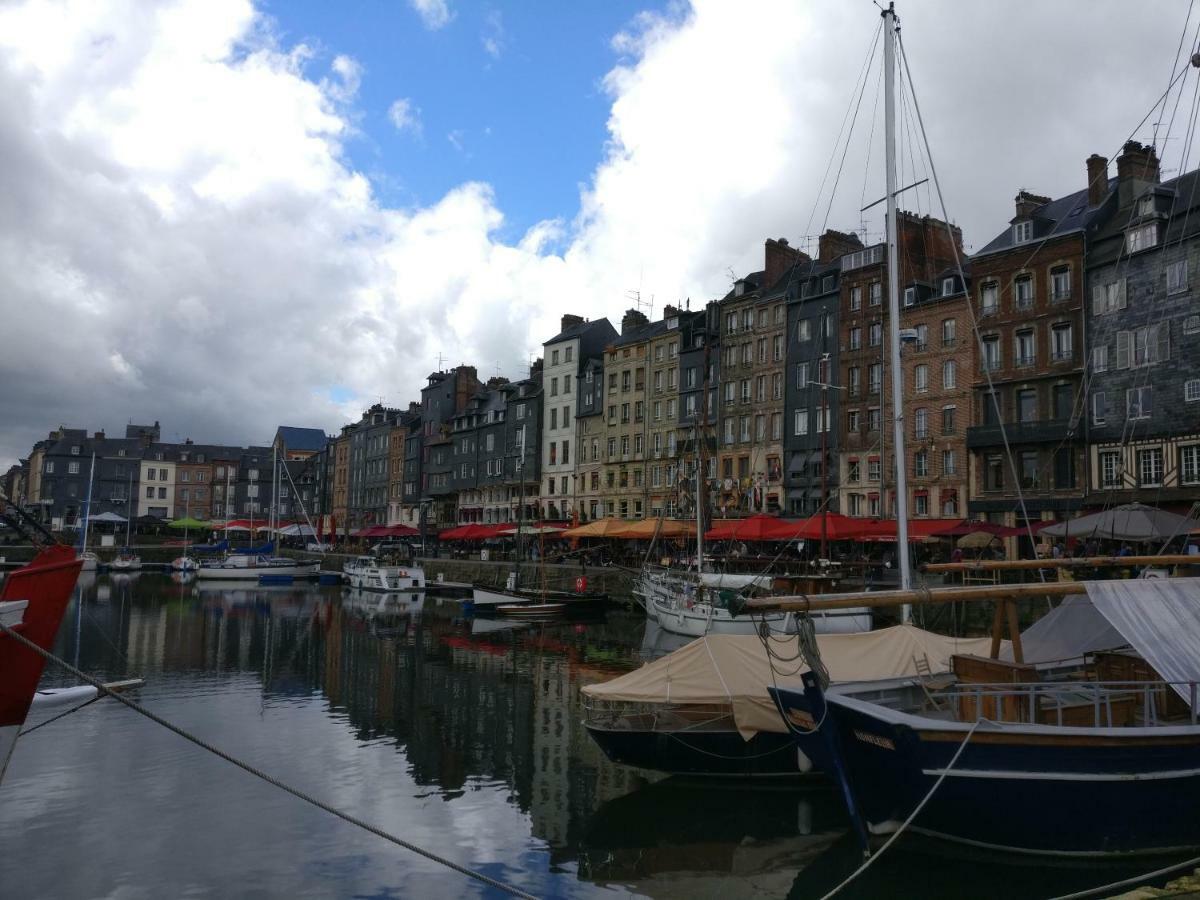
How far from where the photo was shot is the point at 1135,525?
28.0 metres

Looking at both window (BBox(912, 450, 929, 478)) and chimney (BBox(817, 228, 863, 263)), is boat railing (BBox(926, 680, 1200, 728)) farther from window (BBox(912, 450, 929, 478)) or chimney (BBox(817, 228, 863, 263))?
chimney (BBox(817, 228, 863, 263))

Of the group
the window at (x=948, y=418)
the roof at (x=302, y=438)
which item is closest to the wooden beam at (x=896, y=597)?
the window at (x=948, y=418)

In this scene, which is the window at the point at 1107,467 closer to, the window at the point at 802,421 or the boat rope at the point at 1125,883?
the window at the point at 802,421

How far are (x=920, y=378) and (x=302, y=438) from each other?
117 meters

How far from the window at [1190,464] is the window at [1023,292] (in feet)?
35.8

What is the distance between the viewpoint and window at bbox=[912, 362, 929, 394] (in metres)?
51.8

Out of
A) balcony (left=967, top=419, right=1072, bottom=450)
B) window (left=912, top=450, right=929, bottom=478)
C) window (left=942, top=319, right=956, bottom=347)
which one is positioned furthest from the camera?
window (left=912, top=450, right=929, bottom=478)

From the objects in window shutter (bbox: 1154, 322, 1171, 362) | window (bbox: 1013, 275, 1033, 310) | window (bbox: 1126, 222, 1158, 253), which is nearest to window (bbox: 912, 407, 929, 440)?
window (bbox: 1013, 275, 1033, 310)

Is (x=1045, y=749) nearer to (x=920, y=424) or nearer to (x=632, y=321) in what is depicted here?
(x=920, y=424)

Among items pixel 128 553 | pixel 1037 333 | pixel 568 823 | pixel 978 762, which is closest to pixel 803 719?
pixel 978 762

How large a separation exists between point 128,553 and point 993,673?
3944 inches

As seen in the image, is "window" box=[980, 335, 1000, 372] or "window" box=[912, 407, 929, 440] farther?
"window" box=[912, 407, 929, 440]

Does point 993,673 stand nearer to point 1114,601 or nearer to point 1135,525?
point 1114,601

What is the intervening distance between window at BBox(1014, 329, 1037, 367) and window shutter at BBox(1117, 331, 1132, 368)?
4.21m
